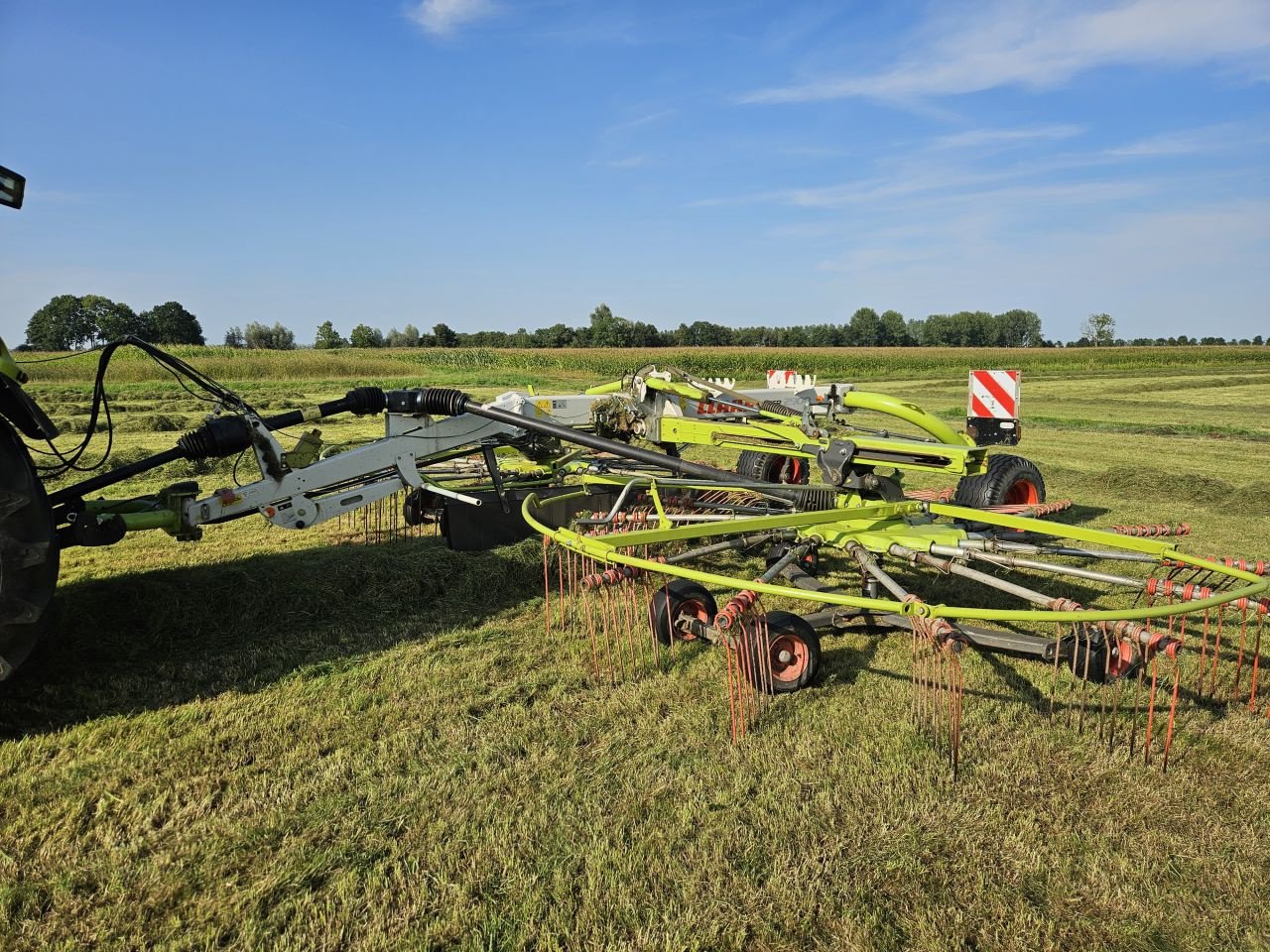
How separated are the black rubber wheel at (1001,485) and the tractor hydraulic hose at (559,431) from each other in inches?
96.6

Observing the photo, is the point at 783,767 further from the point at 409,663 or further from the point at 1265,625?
the point at 1265,625

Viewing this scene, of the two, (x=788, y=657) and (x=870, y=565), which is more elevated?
(x=870, y=565)

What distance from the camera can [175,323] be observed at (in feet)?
233

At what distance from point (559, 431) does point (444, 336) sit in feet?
241

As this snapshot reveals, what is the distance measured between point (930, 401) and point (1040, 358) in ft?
113

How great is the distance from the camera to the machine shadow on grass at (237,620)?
392cm

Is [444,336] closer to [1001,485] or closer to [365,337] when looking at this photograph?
[365,337]

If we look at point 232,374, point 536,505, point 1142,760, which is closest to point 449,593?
point 536,505

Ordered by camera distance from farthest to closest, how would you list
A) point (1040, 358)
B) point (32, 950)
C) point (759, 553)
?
point (1040, 358), point (759, 553), point (32, 950)

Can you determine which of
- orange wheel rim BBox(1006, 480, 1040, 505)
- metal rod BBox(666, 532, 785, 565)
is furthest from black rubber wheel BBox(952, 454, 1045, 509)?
metal rod BBox(666, 532, 785, 565)

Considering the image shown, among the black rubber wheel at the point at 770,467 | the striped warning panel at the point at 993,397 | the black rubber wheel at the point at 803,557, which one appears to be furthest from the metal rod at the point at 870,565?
the striped warning panel at the point at 993,397

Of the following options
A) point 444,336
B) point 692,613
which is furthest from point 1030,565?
point 444,336

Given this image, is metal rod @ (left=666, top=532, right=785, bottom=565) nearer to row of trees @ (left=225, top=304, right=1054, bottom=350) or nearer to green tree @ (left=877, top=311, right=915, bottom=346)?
row of trees @ (left=225, top=304, right=1054, bottom=350)

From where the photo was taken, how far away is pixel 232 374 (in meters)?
33.2
